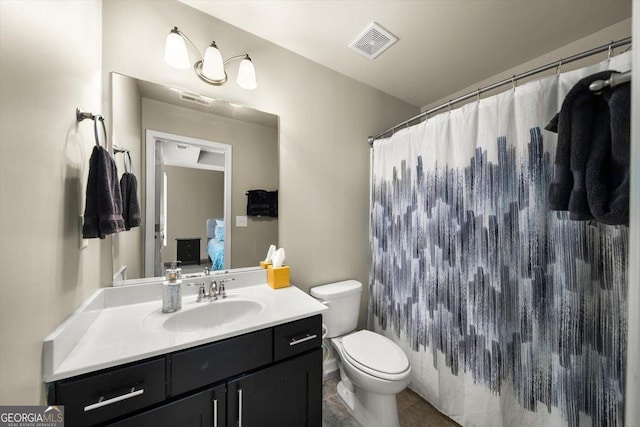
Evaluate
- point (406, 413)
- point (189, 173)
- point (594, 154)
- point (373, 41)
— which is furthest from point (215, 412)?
point (373, 41)

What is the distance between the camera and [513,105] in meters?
1.12

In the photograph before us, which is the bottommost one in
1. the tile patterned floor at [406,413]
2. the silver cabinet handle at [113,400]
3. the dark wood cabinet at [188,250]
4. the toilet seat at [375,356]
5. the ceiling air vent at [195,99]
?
the tile patterned floor at [406,413]

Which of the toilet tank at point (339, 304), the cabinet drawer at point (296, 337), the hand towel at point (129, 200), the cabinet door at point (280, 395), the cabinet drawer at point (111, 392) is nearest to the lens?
the cabinet drawer at point (111, 392)

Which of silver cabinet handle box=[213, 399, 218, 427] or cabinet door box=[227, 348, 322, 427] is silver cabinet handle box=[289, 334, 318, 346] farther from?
silver cabinet handle box=[213, 399, 218, 427]

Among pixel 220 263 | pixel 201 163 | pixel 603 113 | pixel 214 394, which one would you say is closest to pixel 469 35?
pixel 603 113

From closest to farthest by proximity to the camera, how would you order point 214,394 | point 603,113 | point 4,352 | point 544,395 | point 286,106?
point 4,352
point 603,113
point 214,394
point 544,395
point 286,106

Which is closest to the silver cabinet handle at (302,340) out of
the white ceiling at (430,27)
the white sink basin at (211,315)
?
the white sink basin at (211,315)

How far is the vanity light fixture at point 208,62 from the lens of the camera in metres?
1.18

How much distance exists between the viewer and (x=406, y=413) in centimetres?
148

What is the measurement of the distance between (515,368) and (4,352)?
1.86 metres

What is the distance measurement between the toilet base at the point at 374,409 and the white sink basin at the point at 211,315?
884 mm

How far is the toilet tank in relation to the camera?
5.20 ft

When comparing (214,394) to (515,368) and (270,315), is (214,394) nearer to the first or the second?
(270,315)

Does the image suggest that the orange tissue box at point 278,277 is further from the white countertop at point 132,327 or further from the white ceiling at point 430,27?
the white ceiling at point 430,27
